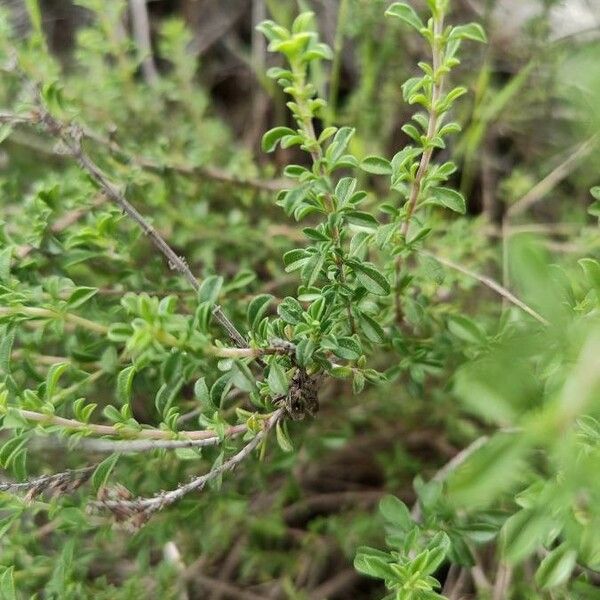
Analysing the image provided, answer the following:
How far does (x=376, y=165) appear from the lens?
0.93 meters

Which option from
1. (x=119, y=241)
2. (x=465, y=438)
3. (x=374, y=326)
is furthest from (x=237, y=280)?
(x=465, y=438)

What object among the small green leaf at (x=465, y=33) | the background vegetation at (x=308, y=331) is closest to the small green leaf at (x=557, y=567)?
the background vegetation at (x=308, y=331)

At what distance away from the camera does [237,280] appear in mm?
1199

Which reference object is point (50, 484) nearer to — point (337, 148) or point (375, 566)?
point (375, 566)

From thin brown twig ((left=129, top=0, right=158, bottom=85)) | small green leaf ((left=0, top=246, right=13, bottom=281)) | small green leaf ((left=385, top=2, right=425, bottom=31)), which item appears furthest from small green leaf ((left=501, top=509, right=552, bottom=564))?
thin brown twig ((left=129, top=0, right=158, bottom=85))

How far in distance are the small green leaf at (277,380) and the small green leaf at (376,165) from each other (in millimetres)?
294

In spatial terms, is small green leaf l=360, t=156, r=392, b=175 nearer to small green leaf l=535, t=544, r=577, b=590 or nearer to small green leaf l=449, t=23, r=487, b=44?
small green leaf l=449, t=23, r=487, b=44

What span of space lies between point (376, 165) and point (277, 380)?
324 mm

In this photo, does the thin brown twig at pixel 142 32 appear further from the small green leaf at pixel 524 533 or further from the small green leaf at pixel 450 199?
the small green leaf at pixel 524 533

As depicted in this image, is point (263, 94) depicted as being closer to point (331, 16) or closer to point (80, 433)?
point (331, 16)

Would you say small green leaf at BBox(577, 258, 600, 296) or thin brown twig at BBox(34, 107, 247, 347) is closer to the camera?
small green leaf at BBox(577, 258, 600, 296)

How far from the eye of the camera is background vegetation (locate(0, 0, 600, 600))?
0.79m

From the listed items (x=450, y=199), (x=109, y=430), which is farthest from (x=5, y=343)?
(x=450, y=199)

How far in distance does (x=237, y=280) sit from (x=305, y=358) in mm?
387
